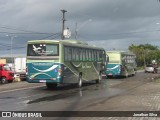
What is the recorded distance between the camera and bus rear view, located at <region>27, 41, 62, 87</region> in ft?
79.8

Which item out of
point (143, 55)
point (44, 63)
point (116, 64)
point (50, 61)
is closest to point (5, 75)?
point (44, 63)

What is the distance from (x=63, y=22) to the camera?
60.4 meters

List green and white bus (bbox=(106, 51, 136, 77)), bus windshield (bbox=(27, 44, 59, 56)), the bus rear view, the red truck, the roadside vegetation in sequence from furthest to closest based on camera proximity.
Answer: the roadside vegetation < green and white bus (bbox=(106, 51, 136, 77)) < the red truck < bus windshield (bbox=(27, 44, 59, 56)) < the bus rear view

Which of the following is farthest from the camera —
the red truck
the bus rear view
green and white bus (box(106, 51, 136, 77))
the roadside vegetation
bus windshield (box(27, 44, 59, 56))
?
the roadside vegetation

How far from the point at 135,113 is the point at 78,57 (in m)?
14.4

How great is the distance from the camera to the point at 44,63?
24.5m

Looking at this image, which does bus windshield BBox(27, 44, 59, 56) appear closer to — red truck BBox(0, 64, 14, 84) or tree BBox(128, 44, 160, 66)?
red truck BBox(0, 64, 14, 84)

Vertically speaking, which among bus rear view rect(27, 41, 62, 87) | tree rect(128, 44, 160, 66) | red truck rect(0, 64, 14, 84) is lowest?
red truck rect(0, 64, 14, 84)

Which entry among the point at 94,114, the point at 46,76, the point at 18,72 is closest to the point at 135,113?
the point at 94,114

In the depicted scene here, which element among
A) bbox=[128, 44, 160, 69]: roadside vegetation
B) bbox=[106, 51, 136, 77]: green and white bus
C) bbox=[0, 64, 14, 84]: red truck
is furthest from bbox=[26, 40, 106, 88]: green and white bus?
bbox=[128, 44, 160, 69]: roadside vegetation

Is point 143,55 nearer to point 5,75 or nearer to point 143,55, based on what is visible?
point 143,55

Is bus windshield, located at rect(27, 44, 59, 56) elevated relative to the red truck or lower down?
elevated

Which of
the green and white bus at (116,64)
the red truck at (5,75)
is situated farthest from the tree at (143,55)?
the red truck at (5,75)

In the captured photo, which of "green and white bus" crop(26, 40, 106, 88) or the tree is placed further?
the tree
